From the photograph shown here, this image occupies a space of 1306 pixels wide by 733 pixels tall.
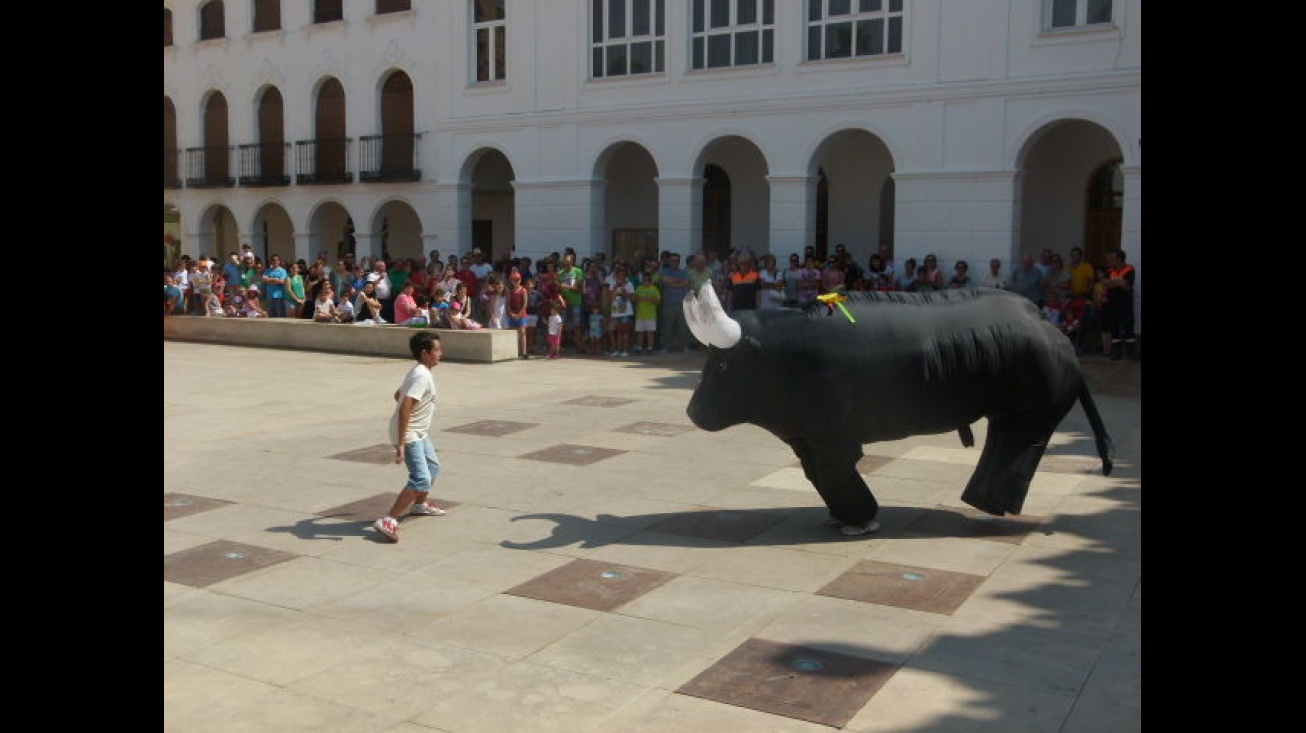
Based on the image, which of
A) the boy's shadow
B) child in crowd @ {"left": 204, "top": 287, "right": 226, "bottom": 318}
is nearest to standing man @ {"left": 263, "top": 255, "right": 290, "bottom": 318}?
child in crowd @ {"left": 204, "top": 287, "right": 226, "bottom": 318}

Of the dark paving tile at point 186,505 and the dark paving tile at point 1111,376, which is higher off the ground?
the dark paving tile at point 1111,376

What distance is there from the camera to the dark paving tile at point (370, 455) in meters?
10.6

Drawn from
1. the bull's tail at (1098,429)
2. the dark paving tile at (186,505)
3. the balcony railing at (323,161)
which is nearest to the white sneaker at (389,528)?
the dark paving tile at (186,505)

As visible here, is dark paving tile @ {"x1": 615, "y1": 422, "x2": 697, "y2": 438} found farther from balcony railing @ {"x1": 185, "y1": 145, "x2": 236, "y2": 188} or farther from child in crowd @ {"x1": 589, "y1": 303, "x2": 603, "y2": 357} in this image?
balcony railing @ {"x1": 185, "y1": 145, "x2": 236, "y2": 188}

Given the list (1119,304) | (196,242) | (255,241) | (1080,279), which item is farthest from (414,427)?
(196,242)

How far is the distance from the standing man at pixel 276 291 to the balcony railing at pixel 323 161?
483 centimetres

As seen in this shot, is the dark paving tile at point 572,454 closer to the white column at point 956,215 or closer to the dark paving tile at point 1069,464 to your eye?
the dark paving tile at point 1069,464

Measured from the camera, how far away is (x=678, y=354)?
63.4 feet

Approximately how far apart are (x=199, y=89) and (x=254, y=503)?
83.5 feet

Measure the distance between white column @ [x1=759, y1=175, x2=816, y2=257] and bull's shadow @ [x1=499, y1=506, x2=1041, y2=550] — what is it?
13.4 metres

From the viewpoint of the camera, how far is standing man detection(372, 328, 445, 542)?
7953mm

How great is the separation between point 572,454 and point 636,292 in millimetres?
8647

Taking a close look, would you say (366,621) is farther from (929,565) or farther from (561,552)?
(929,565)
